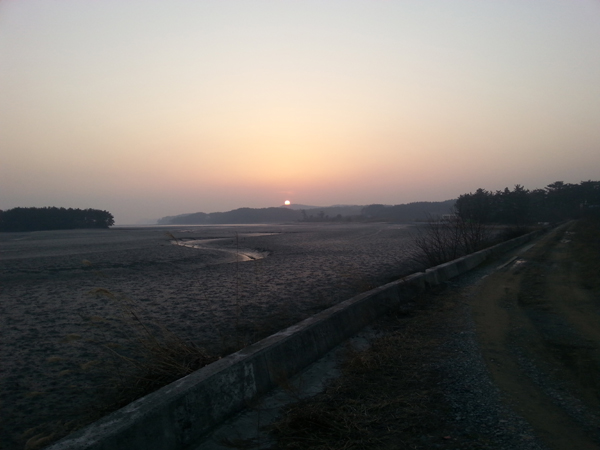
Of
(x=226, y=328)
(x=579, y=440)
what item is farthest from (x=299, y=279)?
(x=579, y=440)

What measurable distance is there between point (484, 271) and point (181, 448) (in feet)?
41.5

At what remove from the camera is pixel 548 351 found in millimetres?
5293

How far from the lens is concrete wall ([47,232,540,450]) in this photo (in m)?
3.02

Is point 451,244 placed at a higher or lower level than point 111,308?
higher

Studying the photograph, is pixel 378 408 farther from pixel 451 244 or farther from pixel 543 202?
pixel 543 202

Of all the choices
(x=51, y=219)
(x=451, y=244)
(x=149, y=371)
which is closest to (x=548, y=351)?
(x=149, y=371)

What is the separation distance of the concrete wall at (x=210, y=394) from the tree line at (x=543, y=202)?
58.5m

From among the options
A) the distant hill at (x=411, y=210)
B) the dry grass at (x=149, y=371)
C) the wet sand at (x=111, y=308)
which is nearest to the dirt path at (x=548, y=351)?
the wet sand at (x=111, y=308)

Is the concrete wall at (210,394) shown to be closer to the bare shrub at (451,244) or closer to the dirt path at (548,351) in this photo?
the dirt path at (548,351)

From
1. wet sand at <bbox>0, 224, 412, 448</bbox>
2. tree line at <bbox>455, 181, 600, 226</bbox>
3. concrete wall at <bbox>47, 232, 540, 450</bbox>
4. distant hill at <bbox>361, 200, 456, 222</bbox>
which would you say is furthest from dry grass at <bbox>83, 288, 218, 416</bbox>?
distant hill at <bbox>361, 200, 456, 222</bbox>

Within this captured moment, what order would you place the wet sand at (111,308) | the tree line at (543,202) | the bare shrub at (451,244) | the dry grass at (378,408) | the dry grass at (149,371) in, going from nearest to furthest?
the dry grass at (378,408)
the dry grass at (149,371)
the wet sand at (111,308)
the bare shrub at (451,244)
the tree line at (543,202)

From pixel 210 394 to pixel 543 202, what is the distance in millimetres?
91418

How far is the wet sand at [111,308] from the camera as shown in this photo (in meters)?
4.45

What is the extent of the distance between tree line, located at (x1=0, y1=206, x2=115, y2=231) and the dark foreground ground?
222ft
